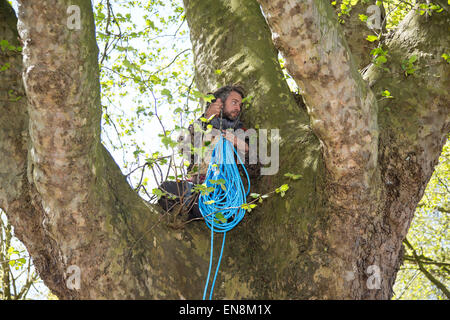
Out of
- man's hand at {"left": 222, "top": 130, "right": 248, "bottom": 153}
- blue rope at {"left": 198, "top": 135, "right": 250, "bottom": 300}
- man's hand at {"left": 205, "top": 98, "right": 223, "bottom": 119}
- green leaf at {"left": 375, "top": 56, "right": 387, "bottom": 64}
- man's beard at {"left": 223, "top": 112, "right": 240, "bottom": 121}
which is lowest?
blue rope at {"left": 198, "top": 135, "right": 250, "bottom": 300}

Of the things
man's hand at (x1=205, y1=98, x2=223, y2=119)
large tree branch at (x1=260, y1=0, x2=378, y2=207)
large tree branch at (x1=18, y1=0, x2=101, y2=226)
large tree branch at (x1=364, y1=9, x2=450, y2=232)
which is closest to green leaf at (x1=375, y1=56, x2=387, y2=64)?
large tree branch at (x1=364, y1=9, x2=450, y2=232)

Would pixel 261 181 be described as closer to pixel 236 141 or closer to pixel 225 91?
pixel 236 141

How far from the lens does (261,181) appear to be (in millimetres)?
3561

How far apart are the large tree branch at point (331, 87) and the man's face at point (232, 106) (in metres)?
1.10

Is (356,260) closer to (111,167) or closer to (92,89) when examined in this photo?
(111,167)

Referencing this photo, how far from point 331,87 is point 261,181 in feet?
4.03

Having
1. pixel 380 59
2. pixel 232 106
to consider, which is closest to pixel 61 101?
pixel 232 106

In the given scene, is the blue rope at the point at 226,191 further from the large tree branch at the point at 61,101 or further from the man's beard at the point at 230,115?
the large tree branch at the point at 61,101

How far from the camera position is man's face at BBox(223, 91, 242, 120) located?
147 inches

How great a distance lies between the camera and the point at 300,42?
2.36m

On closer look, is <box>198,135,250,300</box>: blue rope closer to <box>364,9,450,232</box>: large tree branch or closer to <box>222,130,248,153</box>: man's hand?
<box>222,130,248,153</box>: man's hand
